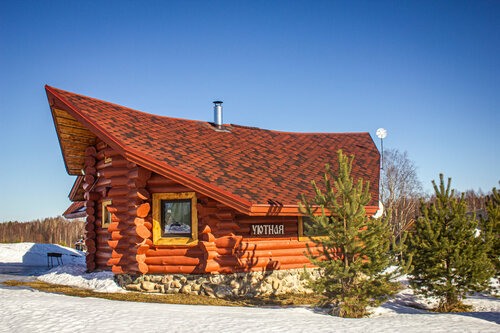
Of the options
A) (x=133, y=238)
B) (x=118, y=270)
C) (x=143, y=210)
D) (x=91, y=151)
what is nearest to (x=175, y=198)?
(x=143, y=210)

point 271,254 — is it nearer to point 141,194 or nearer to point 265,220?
point 265,220

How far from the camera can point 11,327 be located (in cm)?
741

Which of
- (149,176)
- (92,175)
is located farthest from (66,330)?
(92,175)

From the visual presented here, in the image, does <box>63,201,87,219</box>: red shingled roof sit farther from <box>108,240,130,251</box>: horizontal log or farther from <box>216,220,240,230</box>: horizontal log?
<box>216,220,240,230</box>: horizontal log

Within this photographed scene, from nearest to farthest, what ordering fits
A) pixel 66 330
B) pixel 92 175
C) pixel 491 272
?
1. pixel 66 330
2. pixel 491 272
3. pixel 92 175

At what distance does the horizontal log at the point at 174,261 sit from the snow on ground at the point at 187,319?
7.13 ft

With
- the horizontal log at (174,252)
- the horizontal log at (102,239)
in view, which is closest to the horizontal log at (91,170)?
the horizontal log at (102,239)

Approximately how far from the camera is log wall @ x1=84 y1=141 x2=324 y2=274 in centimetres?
1199

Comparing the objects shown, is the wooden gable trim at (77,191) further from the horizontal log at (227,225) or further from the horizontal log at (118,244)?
the horizontal log at (227,225)

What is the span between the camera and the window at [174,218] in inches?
482

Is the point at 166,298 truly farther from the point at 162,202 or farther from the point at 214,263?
the point at 162,202

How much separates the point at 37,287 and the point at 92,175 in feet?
13.3

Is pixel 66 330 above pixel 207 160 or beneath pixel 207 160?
beneath

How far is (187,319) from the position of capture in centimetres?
824
